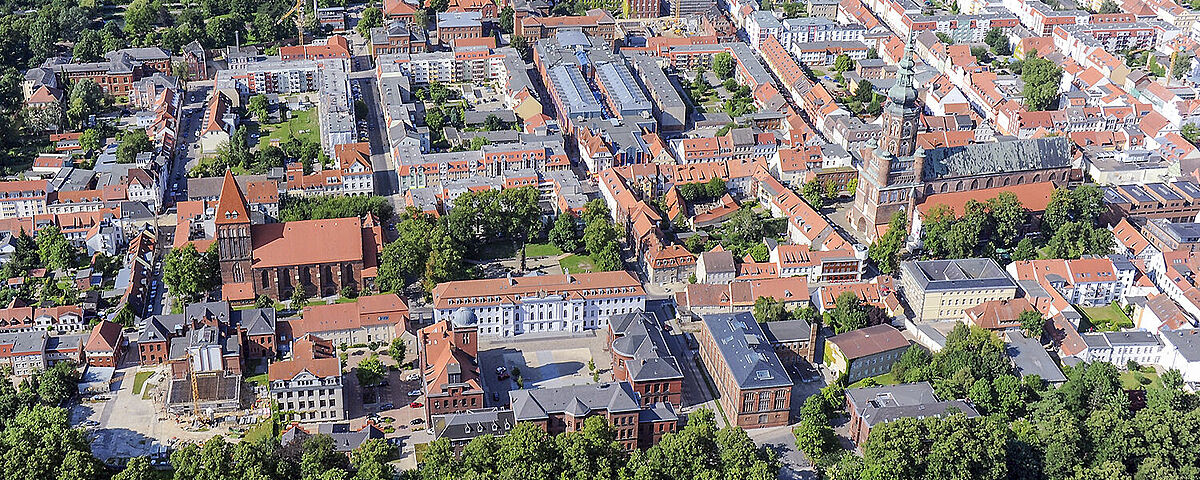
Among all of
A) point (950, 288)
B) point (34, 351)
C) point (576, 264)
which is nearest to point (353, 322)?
point (576, 264)

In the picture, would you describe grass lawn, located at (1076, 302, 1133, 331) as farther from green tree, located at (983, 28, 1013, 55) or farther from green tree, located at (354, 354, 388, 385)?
green tree, located at (983, 28, 1013, 55)

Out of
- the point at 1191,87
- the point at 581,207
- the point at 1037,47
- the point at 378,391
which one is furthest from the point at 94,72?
the point at 1191,87

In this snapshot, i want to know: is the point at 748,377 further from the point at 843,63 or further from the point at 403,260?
the point at 843,63

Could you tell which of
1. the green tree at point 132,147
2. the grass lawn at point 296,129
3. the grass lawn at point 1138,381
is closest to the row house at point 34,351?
the green tree at point 132,147

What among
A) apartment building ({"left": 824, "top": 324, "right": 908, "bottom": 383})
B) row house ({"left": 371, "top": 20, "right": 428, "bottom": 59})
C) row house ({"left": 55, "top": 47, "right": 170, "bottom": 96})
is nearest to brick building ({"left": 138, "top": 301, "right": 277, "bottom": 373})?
apartment building ({"left": 824, "top": 324, "right": 908, "bottom": 383})

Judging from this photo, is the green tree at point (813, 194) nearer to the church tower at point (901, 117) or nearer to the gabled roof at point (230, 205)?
the church tower at point (901, 117)
